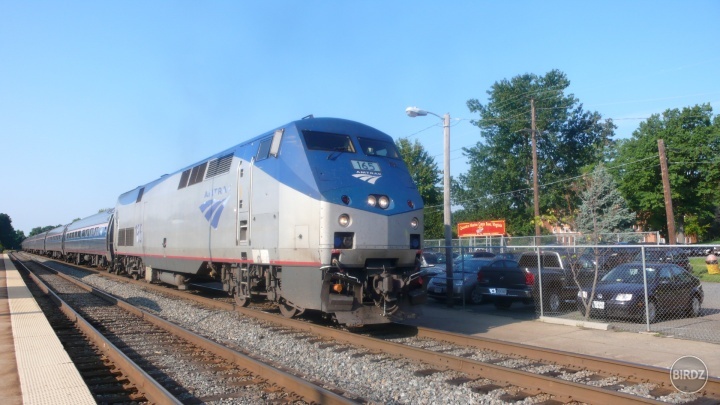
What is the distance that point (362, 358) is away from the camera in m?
8.62

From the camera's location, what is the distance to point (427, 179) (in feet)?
157

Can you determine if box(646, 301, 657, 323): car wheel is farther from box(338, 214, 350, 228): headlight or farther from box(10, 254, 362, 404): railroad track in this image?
box(10, 254, 362, 404): railroad track

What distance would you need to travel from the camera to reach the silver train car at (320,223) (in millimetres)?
9492

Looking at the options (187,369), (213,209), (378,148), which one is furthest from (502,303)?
(187,369)

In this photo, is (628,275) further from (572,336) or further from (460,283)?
(460,283)

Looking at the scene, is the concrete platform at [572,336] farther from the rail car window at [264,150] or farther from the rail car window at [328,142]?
the rail car window at [264,150]

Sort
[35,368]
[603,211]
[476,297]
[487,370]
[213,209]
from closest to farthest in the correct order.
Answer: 1. [35,368]
2. [487,370]
3. [213,209]
4. [476,297]
5. [603,211]

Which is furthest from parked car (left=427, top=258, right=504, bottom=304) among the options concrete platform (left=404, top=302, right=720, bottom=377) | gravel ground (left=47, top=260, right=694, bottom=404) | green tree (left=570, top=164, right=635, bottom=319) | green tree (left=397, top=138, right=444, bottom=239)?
green tree (left=397, top=138, right=444, bottom=239)

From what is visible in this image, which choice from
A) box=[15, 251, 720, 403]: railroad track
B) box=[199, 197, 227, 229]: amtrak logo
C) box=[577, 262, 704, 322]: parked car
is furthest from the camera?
box=[199, 197, 227, 229]: amtrak logo

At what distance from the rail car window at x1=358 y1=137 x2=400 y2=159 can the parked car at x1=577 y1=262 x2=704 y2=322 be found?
5.50 metres

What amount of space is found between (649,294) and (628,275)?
823mm

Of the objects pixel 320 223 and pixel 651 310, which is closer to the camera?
pixel 320 223

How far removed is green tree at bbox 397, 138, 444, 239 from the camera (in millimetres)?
46781

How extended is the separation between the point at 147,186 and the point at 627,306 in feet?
56.2
